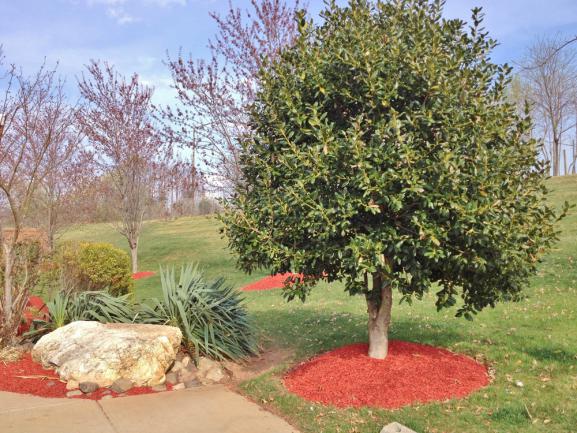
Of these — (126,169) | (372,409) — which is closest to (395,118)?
(372,409)

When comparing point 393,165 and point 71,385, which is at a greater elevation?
point 393,165

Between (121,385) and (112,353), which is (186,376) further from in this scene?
(112,353)

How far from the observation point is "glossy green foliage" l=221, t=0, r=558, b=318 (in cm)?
464

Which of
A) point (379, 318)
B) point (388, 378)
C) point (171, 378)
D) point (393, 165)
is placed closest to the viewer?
point (393, 165)

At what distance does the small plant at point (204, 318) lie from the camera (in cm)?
711

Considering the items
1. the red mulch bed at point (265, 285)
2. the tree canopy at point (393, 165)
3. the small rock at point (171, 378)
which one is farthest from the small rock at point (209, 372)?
the red mulch bed at point (265, 285)

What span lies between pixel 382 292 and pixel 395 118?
2329mm

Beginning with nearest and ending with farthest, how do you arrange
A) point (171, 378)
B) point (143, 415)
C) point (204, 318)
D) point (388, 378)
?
point (143, 415)
point (388, 378)
point (171, 378)
point (204, 318)

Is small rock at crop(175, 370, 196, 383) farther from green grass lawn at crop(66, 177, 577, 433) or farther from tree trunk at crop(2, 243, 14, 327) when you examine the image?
tree trunk at crop(2, 243, 14, 327)

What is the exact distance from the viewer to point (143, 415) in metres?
5.21

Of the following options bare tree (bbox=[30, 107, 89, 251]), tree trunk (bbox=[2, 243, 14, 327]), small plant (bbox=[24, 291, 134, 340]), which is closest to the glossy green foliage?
small plant (bbox=[24, 291, 134, 340])

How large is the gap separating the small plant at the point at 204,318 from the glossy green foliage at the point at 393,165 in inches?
74.6

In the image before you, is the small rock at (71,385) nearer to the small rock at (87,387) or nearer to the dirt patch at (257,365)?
the small rock at (87,387)

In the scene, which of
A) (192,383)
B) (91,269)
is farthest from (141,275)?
(192,383)
